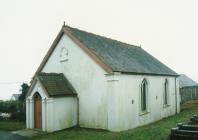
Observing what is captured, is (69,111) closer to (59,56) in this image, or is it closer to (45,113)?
(45,113)

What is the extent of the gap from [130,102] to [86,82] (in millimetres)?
3927

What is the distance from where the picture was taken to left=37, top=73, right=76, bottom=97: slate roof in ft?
61.0

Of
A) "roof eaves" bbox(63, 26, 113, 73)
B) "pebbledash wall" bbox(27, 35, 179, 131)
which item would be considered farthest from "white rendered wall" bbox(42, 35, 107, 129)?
"roof eaves" bbox(63, 26, 113, 73)

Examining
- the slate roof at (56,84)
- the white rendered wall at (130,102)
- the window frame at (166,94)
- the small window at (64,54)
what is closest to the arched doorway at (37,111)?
the slate roof at (56,84)

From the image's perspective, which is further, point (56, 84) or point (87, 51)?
point (56, 84)

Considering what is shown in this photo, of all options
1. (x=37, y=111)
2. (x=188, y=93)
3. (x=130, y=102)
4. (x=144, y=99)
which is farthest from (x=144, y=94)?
(x=188, y=93)

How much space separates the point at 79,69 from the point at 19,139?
717 centimetres

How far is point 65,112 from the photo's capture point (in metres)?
19.2

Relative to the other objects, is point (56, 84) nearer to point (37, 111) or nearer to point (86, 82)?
point (86, 82)

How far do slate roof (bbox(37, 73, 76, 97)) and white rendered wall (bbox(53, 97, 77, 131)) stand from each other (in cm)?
51

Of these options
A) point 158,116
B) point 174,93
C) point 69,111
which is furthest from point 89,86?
point 174,93

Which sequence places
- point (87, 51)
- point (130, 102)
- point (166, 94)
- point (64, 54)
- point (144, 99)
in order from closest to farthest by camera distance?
1. point (87, 51)
2. point (130, 102)
3. point (64, 54)
4. point (144, 99)
5. point (166, 94)

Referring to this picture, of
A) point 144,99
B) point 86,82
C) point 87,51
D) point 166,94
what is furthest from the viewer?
point 166,94

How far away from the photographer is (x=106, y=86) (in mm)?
18219
